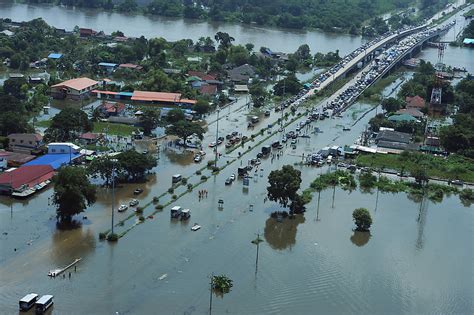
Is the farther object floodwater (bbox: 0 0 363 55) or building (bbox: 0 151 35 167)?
floodwater (bbox: 0 0 363 55)

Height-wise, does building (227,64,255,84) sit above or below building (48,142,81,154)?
above

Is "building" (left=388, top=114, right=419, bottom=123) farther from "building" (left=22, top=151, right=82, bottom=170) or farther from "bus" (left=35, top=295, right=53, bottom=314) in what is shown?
"bus" (left=35, top=295, right=53, bottom=314)

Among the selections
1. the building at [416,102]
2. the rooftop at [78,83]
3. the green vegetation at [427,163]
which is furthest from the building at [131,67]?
the green vegetation at [427,163]

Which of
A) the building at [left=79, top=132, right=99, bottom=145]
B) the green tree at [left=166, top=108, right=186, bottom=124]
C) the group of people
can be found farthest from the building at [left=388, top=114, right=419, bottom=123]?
the building at [left=79, top=132, right=99, bottom=145]

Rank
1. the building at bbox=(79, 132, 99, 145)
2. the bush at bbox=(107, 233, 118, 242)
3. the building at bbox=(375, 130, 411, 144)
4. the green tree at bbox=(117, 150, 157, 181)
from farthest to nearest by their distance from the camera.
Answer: the building at bbox=(375, 130, 411, 144) < the building at bbox=(79, 132, 99, 145) < the green tree at bbox=(117, 150, 157, 181) < the bush at bbox=(107, 233, 118, 242)

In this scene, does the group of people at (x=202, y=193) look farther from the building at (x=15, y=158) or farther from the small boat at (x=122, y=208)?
the building at (x=15, y=158)

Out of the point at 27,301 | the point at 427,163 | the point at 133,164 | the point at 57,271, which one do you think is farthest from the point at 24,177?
the point at 427,163

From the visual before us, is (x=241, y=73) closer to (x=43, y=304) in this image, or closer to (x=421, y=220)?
(x=421, y=220)
